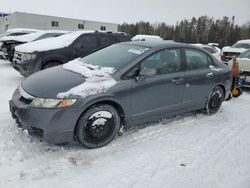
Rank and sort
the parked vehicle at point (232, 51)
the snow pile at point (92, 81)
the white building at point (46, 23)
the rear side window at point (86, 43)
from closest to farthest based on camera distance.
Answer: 1. the snow pile at point (92, 81)
2. the rear side window at point (86, 43)
3. the parked vehicle at point (232, 51)
4. the white building at point (46, 23)

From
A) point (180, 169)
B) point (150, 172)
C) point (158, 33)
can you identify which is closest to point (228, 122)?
point (180, 169)

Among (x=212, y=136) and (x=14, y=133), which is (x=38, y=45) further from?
(x=212, y=136)

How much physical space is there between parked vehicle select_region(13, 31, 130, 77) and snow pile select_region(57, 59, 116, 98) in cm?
325

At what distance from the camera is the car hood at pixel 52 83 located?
3.66 m

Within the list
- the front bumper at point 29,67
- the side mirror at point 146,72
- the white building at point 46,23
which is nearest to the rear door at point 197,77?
the side mirror at point 146,72

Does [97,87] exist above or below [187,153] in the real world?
above

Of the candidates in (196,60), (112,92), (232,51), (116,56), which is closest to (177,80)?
(196,60)

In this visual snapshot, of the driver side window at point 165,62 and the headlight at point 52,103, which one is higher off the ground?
the driver side window at point 165,62

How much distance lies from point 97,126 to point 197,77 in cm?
235

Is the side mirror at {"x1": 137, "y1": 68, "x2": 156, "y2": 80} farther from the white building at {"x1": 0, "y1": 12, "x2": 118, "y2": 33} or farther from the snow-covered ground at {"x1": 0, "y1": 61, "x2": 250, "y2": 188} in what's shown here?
the white building at {"x1": 0, "y1": 12, "x2": 118, "y2": 33}

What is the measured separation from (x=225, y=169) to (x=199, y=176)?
44 centimetres

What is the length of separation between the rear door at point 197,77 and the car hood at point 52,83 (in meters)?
2.11

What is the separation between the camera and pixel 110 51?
5035mm

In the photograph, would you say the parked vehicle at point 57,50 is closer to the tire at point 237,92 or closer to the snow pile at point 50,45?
the snow pile at point 50,45
